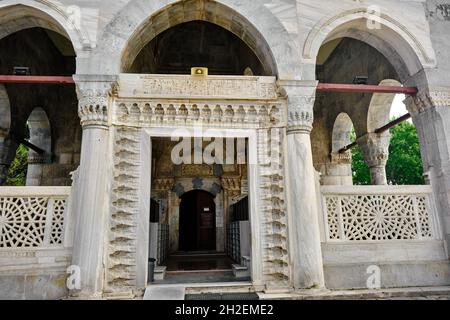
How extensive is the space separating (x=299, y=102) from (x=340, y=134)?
5.94 m

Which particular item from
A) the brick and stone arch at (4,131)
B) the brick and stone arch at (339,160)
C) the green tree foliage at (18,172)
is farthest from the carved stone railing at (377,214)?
the green tree foliage at (18,172)

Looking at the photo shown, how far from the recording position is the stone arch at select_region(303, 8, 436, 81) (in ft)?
17.1

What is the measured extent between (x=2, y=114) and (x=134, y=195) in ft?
14.9

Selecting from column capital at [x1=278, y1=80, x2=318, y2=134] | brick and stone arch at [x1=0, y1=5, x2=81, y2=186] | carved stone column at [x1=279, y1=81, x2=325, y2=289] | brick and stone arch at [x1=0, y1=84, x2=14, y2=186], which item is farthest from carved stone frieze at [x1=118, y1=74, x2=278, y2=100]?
brick and stone arch at [x1=0, y1=84, x2=14, y2=186]

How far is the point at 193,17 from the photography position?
5641 millimetres

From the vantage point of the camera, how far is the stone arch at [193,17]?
16.0 ft

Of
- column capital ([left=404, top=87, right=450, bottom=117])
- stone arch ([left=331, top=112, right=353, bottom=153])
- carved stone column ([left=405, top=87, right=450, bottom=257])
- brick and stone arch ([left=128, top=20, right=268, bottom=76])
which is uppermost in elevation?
brick and stone arch ([left=128, top=20, right=268, bottom=76])

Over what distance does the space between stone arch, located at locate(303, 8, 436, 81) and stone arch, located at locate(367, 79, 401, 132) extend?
254cm

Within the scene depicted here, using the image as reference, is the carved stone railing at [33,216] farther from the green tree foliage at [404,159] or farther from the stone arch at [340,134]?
the green tree foliage at [404,159]

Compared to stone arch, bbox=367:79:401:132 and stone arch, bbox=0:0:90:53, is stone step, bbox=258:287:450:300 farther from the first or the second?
stone arch, bbox=367:79:401:132

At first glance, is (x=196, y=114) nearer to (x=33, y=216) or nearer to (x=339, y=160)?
(x=33, y=216)

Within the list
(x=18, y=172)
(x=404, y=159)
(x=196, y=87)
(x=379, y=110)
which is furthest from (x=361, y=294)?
(x=18, y=172)

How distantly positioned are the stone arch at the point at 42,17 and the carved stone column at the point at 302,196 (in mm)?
3362

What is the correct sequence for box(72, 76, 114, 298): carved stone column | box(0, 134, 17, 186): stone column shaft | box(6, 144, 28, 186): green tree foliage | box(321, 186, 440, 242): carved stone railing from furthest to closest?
box(6, 144, 28, 186): green tree foliage, box(0, 134, 17, 186): stone column shaft, box(321, 186, 440, 242): carved stone railing, box(72, 76, 114, 298): carved stone column
